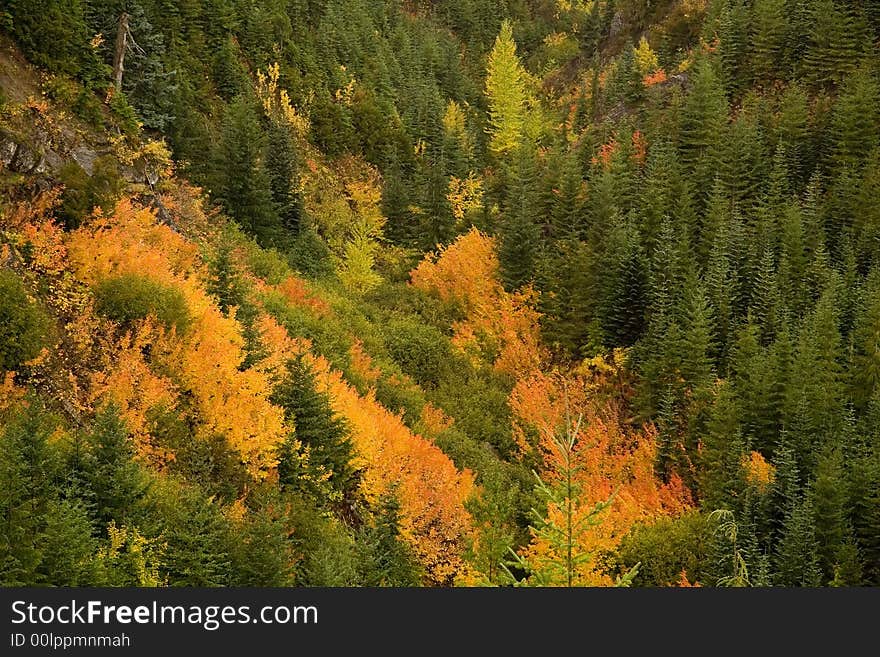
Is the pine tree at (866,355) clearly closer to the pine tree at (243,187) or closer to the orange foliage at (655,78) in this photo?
the orange foliage at (655,78)

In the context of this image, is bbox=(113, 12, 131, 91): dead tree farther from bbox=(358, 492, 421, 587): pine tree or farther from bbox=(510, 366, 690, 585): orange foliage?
bbox=(358, 492, 421, 587): pine tree

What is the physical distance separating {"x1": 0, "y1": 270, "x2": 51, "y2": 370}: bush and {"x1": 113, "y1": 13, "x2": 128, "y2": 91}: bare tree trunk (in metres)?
25.8

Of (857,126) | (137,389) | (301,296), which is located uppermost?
(857,126)

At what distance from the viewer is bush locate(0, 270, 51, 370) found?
31547 mm

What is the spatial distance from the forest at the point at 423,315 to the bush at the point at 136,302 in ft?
0.48

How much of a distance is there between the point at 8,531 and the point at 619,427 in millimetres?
41136

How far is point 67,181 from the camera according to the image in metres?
40.6

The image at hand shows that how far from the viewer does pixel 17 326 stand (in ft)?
105

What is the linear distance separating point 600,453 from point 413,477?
15479 mm

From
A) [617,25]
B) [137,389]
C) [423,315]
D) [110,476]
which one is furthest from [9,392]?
[617,25]

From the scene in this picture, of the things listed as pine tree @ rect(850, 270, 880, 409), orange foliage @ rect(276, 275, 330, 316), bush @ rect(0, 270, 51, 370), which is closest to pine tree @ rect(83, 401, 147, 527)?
bush @ rect(0, 270, 51, 370)

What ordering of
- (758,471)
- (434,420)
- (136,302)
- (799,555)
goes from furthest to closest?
(434,420) < (758,471) < (136,302) < (799,555)

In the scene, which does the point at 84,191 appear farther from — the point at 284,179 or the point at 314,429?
the point at 284,179

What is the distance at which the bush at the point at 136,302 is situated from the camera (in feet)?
125
